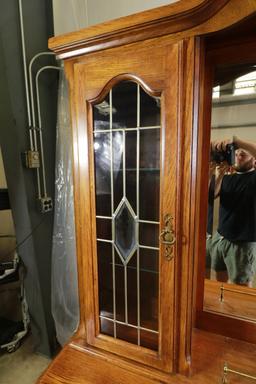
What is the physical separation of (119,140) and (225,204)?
1.59 ft

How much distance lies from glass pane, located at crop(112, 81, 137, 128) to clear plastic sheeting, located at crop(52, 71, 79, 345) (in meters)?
0.49

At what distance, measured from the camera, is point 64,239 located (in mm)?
1278

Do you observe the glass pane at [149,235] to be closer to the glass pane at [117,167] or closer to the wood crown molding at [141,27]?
the glass pane at [117,167]

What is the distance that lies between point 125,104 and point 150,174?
0.26 m

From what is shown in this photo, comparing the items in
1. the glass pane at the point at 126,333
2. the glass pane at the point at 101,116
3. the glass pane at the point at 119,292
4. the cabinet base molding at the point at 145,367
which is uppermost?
the glass pane at the point at 101,116

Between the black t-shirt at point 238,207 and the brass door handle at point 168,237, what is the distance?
297 millimetres

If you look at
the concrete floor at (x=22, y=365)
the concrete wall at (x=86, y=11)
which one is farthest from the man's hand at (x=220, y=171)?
the concrete floor at (x=22, y=365)

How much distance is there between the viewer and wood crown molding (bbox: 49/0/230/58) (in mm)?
578

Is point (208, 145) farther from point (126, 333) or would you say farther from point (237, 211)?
point (126, 333)

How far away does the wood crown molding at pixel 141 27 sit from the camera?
22.8 inches

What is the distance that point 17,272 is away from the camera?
1.35 meters

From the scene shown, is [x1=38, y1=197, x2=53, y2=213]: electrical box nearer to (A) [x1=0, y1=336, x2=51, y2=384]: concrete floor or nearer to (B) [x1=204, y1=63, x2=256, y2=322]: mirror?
(B) [x1=204, y1=63, x2=256, y2=322]: mirror

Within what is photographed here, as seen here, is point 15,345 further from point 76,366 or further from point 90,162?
point 90,162

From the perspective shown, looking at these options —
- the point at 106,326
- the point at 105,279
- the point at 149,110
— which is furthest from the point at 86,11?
the point at 106,326
